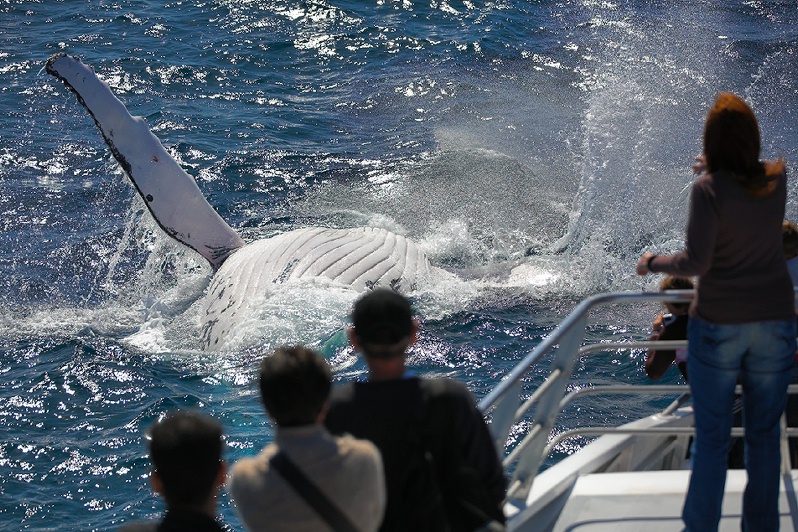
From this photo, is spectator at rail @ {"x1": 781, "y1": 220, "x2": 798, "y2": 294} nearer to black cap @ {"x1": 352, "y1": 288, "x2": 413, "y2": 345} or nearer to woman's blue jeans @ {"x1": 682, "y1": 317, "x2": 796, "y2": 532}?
woman's blue jeans @ {"x1": 682, "y1": 317, "x2": 796, "y2": 532}

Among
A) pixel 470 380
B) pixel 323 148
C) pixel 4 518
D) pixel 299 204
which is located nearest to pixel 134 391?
pixel 4 518

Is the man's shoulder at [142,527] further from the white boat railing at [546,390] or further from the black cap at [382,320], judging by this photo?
the white boat railing at [546,390]

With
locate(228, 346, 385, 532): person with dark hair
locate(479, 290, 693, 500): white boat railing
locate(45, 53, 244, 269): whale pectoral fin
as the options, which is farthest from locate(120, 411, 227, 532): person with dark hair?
locate(45, 53, 244, 269): whale pectoral fin

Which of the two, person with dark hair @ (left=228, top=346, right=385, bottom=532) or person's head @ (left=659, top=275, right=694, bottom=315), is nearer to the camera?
person with dark hair @ (left=228, top=346, right=385, bottom=532)

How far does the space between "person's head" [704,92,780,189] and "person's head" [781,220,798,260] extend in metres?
1.19

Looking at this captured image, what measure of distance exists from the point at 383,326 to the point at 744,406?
5.97 feet

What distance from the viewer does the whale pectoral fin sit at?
979 centimetres

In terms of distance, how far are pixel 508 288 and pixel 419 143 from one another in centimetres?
563

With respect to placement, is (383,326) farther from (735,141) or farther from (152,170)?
(152,170)

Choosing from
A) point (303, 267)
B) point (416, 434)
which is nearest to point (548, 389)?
point (416, 434)

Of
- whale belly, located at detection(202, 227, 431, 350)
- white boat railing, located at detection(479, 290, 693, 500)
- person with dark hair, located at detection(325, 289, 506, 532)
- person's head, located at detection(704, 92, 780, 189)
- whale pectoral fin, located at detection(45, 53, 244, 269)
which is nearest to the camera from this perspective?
person with dark hair, located at detection(325, 289, 506, 532)

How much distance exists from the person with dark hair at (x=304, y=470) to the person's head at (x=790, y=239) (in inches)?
113

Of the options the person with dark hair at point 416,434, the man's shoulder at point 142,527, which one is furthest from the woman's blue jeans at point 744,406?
the man's shoulder at point 142,527

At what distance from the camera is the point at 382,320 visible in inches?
124
